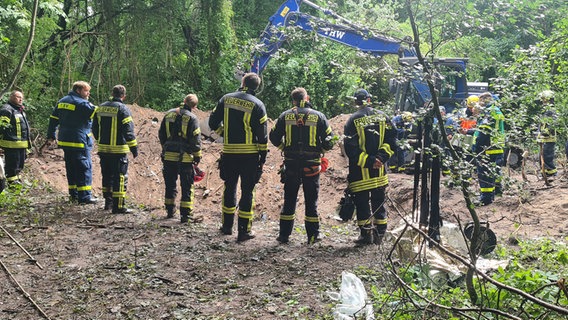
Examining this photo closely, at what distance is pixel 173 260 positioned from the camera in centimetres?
710

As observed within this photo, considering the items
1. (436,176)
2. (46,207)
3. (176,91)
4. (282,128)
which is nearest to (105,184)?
(46,207)

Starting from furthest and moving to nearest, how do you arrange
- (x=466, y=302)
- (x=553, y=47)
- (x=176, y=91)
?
1. (x=176, y=91)
2. (x=553, y=47)
3. (x=466, y=302)

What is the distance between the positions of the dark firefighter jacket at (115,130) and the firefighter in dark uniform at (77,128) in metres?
0.49

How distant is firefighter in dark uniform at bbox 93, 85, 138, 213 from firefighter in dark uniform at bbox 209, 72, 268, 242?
74.9 inches

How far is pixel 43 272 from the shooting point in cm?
663

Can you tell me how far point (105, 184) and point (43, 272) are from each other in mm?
3138

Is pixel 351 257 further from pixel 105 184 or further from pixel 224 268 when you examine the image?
pixel 105 184

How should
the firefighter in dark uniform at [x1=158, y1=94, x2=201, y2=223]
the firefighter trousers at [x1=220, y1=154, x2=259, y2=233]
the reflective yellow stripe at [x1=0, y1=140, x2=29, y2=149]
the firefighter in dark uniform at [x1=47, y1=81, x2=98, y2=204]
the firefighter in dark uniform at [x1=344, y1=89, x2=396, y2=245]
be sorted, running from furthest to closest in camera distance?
1. the reflective yellow stripe at [x1=0, y1=140, x2=29, y2=149]
2. the firefighter in dark uniform at [x1=47, y1=81, x2=98, y2=204]
3. the firefighter in dark uniform at [x1=158, y1=94, x2=201, y2=223]
4. the firefighter trousers at [x1=220, y1=154, x2=259, y2=233]
5. the firefighter in dark uniform at [x1=344, y1=89, x2=396, y2=245]

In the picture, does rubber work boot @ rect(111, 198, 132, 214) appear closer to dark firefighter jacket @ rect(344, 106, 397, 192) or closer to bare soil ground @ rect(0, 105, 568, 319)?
bare soil ground @ rect(0, 105, 568, 319)

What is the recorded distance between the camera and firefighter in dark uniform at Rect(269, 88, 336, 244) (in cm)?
775

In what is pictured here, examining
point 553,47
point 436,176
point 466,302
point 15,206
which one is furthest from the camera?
point 15,206

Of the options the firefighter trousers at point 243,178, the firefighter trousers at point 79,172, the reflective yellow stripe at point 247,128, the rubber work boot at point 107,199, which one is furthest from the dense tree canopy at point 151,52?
the firefighter trousers at point 243,178

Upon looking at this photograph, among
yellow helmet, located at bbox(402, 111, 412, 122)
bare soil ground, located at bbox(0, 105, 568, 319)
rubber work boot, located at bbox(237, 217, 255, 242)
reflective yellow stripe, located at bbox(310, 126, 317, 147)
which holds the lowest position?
bare soil ground, located at bbox(0, 105, 568, 319)

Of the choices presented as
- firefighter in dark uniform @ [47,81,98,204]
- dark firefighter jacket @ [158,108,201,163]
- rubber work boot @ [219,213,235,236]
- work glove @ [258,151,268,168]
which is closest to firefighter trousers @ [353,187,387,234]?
work glove @ [258,151,268,168]
